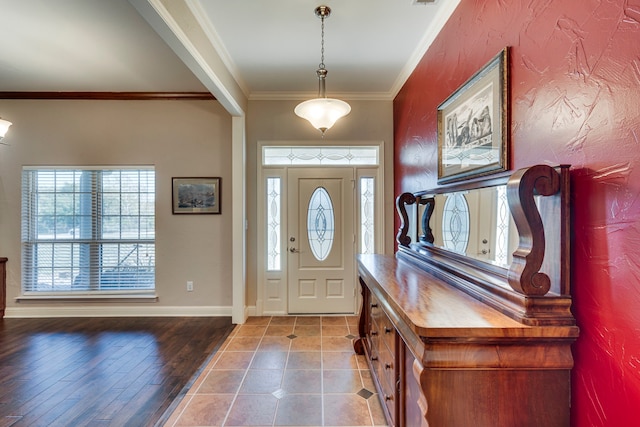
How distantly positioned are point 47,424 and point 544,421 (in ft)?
9.08

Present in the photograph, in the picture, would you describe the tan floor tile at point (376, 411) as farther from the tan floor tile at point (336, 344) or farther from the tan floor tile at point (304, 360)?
the tan floor tile at point (336, 344)

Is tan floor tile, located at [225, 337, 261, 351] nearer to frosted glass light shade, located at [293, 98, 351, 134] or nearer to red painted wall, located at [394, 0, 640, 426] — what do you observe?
frosted glass light shade, located at [293, 98, 351, 134]

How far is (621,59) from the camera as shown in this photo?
93 cm

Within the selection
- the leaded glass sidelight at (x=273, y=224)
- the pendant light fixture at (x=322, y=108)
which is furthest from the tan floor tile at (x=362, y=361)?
the pendant light fixture at (x=322, y=108)

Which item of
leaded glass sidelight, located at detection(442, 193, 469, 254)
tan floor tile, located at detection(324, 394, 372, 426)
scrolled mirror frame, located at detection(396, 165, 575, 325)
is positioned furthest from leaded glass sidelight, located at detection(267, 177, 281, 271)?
scrolled mirror frame, located at detection(396, 165, 575, 325)

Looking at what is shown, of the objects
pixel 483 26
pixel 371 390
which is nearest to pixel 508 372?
pixel 371 390

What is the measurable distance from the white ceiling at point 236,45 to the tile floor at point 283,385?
281 cm

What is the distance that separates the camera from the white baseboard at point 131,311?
384 centimetres

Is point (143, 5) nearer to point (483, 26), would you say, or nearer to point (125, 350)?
point (483, 26)

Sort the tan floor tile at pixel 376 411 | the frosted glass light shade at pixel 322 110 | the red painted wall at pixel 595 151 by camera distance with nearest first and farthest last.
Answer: the red painted wall at pixel 595 151, the tan floor tile at pixel 376 411, the frosted glass light shade at pixel 322 110

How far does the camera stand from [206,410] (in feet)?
6.56

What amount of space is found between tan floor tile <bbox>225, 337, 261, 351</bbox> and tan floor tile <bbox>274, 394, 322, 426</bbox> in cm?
91

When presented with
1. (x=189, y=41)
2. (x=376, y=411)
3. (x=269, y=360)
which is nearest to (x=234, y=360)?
(x=269, y=360)

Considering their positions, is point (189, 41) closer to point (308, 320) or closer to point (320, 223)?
point (320, 223)
